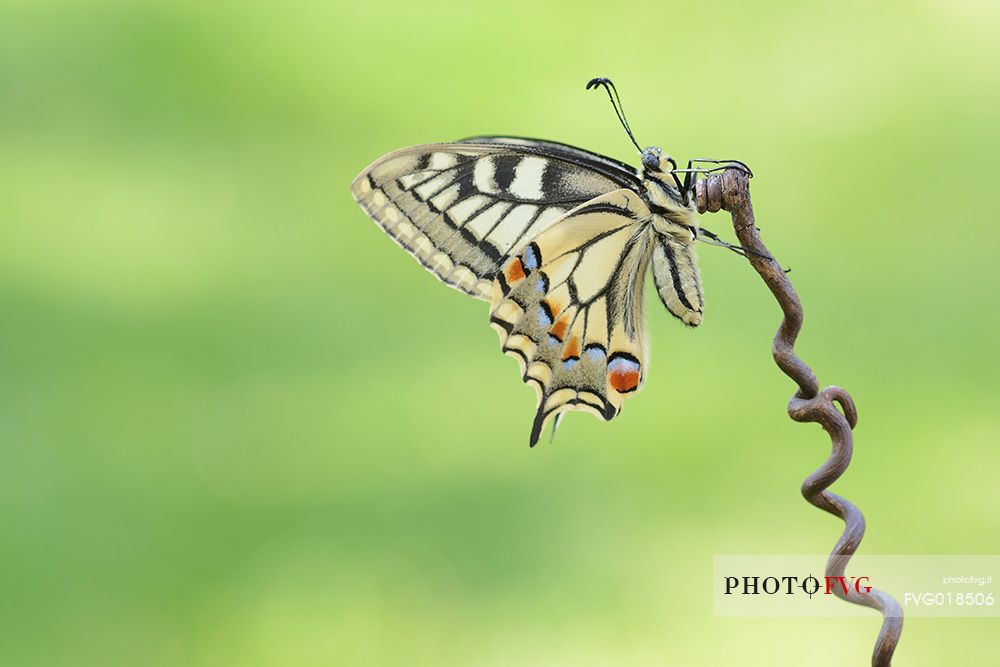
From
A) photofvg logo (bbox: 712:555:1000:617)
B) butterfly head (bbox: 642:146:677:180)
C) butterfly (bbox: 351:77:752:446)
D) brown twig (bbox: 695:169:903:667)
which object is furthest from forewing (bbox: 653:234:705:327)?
photofvg logo (bbox: 712:555:1000:617)

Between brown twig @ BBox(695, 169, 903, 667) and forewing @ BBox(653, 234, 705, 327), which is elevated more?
forewing @ BBox(653, 234, 705, 327)

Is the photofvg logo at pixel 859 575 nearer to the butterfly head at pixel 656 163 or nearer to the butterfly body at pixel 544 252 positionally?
the butterfly body at pixel 544 252

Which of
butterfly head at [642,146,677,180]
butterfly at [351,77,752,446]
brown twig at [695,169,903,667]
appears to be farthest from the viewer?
butterfly at [351,77,752,446]

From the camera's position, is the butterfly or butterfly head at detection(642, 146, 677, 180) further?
the butterfly

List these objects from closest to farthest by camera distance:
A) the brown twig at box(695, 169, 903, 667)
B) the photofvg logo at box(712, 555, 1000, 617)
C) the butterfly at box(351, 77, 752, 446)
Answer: the brown twig at box(695, 169, 903, 667), the butterfly at box(351, 77, 752, 446), the photofvg logo at box(712, 555, 1000, 617)

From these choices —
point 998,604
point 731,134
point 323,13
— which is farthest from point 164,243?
point 998,604

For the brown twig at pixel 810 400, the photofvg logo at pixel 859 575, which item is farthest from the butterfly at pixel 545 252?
the photofvg logo at pixel 859 575

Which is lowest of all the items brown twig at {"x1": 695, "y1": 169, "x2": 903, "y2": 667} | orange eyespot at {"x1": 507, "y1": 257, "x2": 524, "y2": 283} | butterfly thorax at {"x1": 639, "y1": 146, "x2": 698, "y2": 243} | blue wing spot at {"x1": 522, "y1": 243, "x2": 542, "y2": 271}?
brown twig at {"x1": 695, "y1": 169, "x2": 903, "y2": 667}

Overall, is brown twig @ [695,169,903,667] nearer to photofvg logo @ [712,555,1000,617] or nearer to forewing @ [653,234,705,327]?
forewing @ [653,234,705,327]
